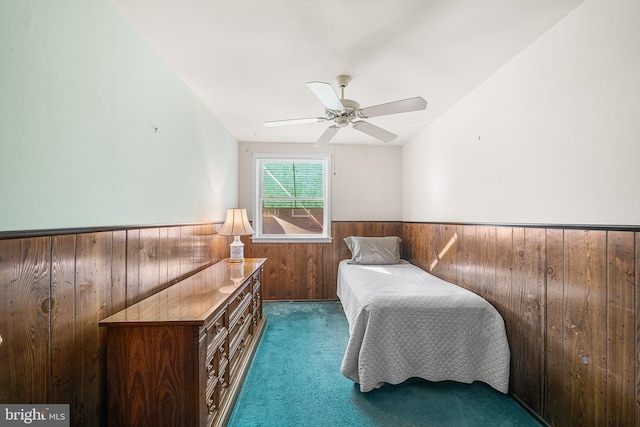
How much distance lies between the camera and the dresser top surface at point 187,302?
4.33ft

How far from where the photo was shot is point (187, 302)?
1.61m

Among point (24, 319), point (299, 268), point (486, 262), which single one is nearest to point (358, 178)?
point (299, 268)

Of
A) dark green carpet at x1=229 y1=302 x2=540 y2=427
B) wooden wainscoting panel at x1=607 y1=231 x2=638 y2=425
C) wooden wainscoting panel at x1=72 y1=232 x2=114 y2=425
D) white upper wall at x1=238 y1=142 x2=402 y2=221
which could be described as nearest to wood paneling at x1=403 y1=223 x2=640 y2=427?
wooden wainscoting panel at x1=607 y1=231 x2=638 y2=425

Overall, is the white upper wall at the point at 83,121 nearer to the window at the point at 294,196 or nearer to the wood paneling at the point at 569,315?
the window at the point at 294,196

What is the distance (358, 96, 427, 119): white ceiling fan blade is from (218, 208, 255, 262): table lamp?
1.70 m

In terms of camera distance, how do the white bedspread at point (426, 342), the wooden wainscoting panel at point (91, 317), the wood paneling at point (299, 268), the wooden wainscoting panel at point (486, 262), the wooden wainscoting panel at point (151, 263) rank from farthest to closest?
the wood paneling at point (299, 268) → the wooden wainscoting panel at point (486, 262) → the white bedspread at point (426, 342) → the wooden wainscoting panel at point (151, 263) → the wooden wainscoting panel at point (91, 317)

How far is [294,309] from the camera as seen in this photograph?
380 cm

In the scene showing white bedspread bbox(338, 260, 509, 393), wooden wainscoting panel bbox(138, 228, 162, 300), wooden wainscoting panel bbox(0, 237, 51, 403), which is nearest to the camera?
wooden wainscoting panel bbox(0, 237, 51, 403)

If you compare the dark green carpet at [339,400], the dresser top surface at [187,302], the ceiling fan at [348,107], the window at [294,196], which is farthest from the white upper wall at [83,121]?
the window at [294,196]

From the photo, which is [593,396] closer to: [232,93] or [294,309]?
[294,309]

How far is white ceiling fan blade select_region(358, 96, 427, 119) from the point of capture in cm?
198

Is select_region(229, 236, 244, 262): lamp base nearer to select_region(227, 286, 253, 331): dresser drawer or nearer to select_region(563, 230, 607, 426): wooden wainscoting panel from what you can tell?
select_region(227, 286, 253, 331): dresser drawer

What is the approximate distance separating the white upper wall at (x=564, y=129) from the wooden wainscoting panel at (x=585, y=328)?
0.47 ft

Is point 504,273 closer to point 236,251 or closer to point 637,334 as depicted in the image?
point 637,334
